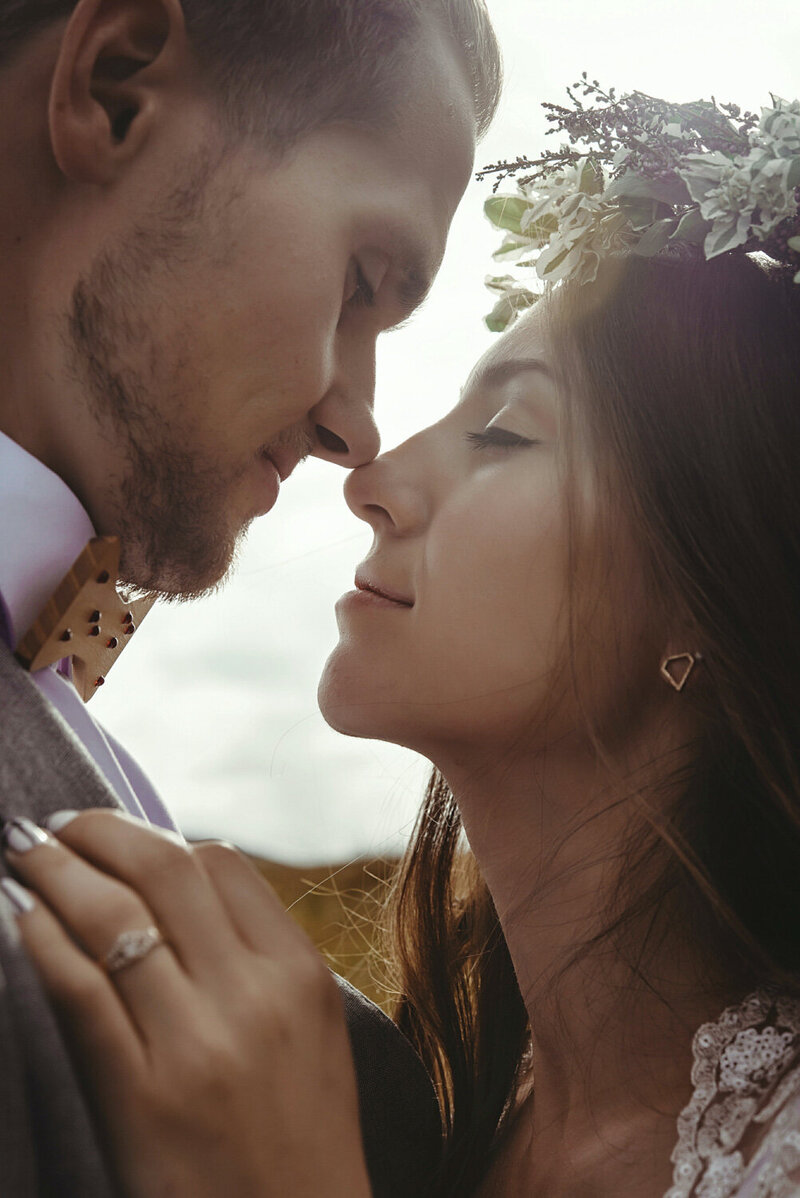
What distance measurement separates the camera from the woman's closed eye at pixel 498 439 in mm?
1742

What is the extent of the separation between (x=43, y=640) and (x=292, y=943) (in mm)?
414

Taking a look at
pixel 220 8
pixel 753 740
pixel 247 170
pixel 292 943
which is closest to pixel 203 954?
pixel 292 943

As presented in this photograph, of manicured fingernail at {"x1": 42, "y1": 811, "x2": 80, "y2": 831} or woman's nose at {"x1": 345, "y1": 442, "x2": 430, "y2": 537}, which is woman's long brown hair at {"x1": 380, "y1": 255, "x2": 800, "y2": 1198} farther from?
manicured fingernail at {"x1": 42, "y1": 811, "x2": 80, "y2": 831}

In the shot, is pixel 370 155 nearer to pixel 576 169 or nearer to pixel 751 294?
pixel 576 169

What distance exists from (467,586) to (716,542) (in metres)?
0.39

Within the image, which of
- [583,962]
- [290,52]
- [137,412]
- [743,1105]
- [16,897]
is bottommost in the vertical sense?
[743,1105]

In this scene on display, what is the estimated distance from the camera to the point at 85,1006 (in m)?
0.80

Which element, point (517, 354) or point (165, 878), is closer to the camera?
point (165, 878)

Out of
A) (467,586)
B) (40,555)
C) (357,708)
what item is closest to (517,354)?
(467,586)

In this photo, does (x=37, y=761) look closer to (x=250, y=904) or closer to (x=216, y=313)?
(x=250, y=904)

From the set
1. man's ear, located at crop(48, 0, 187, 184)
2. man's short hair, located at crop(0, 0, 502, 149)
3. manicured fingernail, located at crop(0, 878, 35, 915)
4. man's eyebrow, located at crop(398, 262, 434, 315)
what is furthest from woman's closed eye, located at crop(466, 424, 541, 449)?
manicured fingernail, located at crop(0, 878, 35, 915)

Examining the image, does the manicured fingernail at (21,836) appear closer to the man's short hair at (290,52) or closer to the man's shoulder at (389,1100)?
the man's shoulder at (389,1100)

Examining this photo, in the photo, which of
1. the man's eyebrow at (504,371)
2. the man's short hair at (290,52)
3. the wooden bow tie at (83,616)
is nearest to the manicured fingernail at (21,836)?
the wooden bow tie at (83,616)

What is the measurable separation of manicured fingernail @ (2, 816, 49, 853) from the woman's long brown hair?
957 mm
